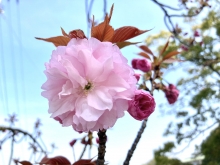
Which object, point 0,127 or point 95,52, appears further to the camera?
point 0,127

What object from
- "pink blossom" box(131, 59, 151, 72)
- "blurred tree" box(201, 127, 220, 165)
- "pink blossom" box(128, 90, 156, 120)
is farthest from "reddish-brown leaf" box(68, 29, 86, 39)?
"blurred tree" box(201, 127, 220, 165)

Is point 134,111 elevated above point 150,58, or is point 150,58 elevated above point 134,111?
point 150,58

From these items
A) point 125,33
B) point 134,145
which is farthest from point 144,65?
point 125,33

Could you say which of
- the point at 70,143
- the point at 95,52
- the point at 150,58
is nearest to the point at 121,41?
the point at 95,52

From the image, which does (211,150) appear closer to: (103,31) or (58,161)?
(58,161)

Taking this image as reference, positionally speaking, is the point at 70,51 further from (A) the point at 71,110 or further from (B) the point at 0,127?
(B) the point at 0,127

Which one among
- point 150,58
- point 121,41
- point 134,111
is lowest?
point 134,111
